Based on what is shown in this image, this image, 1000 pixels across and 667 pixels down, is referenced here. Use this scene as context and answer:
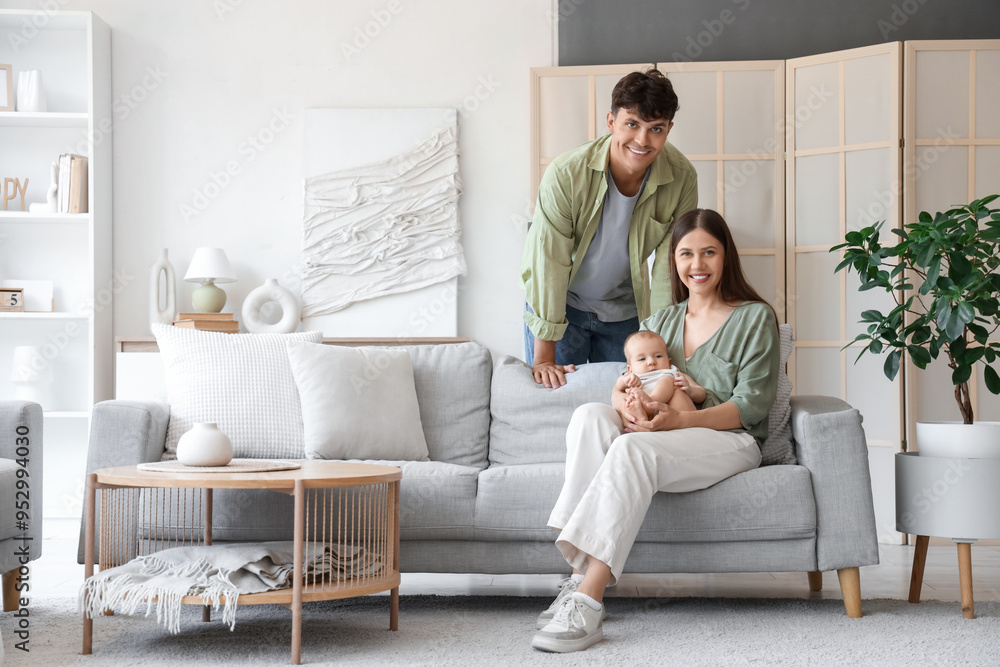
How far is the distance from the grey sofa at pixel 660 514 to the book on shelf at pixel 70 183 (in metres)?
2.06

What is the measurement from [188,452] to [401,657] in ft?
2.14

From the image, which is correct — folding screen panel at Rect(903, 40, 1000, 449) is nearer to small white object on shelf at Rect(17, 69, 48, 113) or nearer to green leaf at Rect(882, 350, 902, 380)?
green leaf at Rect(882, 350, 902, 380)

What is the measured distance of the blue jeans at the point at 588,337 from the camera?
9.77 ft

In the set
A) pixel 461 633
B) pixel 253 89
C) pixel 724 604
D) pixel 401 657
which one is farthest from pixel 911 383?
pixel 253 89

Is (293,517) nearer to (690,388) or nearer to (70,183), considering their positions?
(690,388)

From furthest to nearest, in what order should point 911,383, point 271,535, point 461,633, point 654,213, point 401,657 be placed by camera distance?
point 911,383
point 654,213
point 271,535
point 461,633
point 401,657

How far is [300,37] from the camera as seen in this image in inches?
172

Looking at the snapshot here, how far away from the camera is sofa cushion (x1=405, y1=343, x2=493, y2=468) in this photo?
2.83 m

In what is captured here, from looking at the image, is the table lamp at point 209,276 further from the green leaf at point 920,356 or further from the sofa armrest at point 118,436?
the green leaf at point 920,356

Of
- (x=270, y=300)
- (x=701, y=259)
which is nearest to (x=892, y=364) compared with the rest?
(x=701, y=259)

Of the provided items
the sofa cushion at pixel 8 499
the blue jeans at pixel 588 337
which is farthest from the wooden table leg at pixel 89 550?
the blue jeans at pixel 588 337

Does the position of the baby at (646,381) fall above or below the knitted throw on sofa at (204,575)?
above

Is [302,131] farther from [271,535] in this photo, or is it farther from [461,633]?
[461,633]

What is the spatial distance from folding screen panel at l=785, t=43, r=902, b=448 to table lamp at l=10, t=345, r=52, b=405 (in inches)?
131
